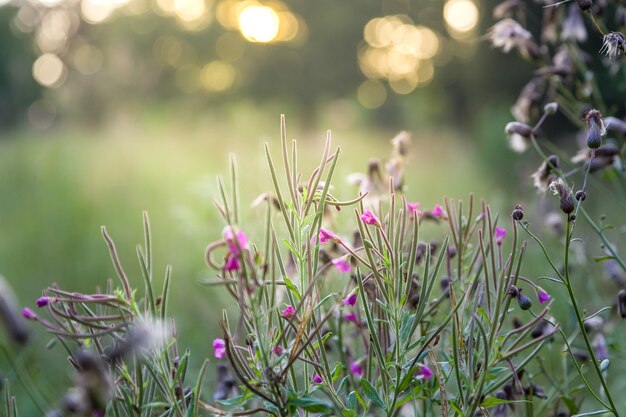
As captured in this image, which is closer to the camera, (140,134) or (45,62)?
(140,134)

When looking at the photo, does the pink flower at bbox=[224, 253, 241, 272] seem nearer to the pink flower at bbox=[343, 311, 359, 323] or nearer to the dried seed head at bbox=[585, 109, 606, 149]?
the pink flower at bbox=[343, 311, 359, 323]

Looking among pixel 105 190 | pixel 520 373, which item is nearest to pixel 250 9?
pixel 105 190

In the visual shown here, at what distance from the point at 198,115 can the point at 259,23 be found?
37.6ft

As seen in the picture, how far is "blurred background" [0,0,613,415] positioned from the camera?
328 centimetres

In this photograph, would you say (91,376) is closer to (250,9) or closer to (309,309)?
(309,309)

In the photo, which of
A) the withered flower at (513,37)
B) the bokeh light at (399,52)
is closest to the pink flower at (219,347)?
the withered flower at (513,37)

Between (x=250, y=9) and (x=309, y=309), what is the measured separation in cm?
1825

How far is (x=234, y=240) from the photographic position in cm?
63

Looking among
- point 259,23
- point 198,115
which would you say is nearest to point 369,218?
point 198,115

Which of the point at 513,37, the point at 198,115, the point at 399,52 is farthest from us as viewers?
the point at 399,52

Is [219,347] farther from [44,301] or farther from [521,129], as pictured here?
[521,129]

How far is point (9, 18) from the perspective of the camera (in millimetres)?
15414

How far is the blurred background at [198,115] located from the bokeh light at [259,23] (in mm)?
65

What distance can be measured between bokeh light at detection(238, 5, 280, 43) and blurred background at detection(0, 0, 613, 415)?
0.21 feet
